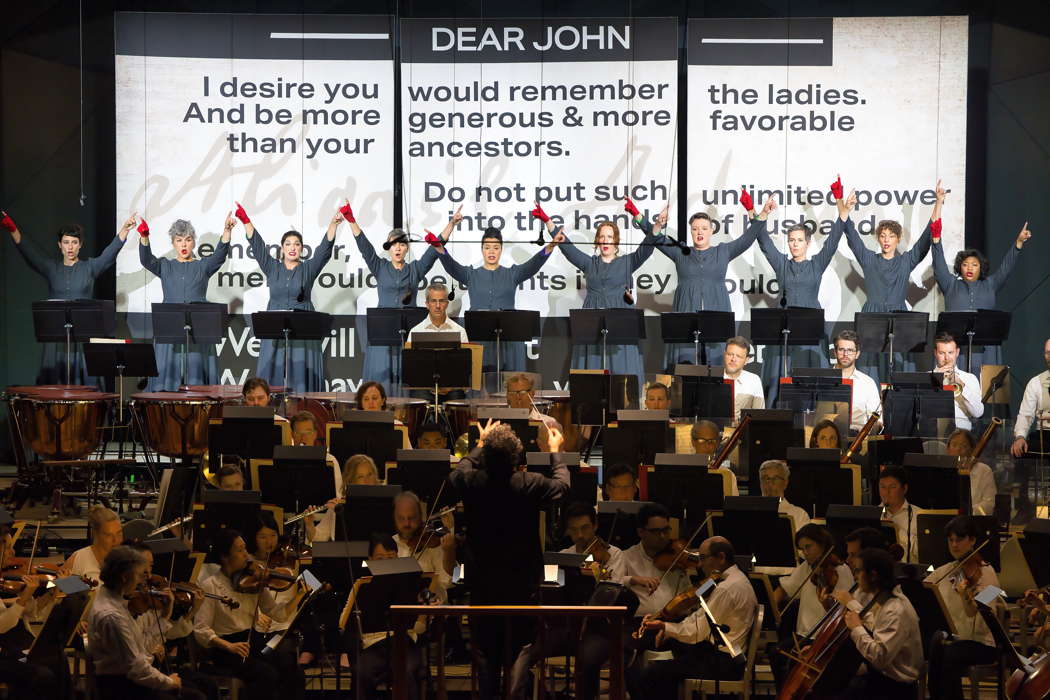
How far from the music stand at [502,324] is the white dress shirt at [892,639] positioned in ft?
15.1

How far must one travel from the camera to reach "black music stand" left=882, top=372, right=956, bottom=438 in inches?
350

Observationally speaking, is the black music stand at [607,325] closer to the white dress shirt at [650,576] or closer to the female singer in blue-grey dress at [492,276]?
the female singer in blue-grey dress at [492,276]

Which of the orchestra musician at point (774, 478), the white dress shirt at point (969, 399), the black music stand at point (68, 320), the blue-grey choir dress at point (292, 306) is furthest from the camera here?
the blue-grey choir dress at point (292, 306)

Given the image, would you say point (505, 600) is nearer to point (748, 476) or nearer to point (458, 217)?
point (748, 476)

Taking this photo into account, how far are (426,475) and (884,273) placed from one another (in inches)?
235

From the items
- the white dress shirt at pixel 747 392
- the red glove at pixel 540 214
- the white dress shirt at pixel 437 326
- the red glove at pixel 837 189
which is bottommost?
the white dress shirt at pixel 747 392

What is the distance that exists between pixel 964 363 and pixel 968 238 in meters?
1.52

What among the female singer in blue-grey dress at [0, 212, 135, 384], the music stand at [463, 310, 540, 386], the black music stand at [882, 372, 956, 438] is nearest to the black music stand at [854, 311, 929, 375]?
the black music stand at [882, 372, 956, 438]

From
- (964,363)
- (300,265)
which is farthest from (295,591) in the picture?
(964,363)

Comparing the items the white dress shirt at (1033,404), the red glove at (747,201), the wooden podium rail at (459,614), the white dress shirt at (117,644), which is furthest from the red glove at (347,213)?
the wooden podium rail at (459,614)

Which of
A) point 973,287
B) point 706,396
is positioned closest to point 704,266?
point 973,287

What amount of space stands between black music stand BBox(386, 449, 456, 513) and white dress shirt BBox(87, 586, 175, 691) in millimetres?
1918

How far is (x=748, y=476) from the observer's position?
27.4 ft

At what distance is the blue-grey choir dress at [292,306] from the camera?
11.5 meters
